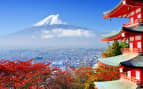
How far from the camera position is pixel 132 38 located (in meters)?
9.05

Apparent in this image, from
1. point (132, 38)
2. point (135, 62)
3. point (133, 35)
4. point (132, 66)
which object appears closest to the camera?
point (132, 66)

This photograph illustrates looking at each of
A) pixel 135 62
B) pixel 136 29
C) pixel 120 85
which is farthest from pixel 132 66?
pixel 120 85

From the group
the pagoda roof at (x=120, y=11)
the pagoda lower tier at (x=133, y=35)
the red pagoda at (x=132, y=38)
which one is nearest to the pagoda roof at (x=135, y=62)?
the red pagoda at (x=132, y=38)

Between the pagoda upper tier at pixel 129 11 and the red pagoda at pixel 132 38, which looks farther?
the pagoda upper tier at pixel 129 11

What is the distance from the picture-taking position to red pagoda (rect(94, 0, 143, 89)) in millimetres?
7277

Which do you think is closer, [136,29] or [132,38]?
[136,29]

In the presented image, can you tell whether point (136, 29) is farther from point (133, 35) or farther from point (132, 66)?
point (132, 66)

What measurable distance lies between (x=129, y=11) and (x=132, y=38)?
1427mm

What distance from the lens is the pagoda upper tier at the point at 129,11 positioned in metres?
7.62

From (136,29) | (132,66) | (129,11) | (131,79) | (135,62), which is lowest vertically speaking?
(131,79)

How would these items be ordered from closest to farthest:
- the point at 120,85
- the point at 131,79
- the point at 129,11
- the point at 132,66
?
1. the point at 132,66
2. the point at 131,79
3. the point at 120,85
4. the point at 129,11

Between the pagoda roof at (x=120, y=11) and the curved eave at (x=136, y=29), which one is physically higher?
the pagoda roof at (x=120, y=11)

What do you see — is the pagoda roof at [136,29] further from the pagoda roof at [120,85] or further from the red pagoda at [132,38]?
the pagoda roof at [120,85]

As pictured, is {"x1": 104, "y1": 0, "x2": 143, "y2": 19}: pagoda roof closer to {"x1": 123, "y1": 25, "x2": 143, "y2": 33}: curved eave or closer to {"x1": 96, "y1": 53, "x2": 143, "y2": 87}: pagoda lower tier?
{"x1": 123, "y1": 25, "x2": 143, "y2": 33}: curved eave
